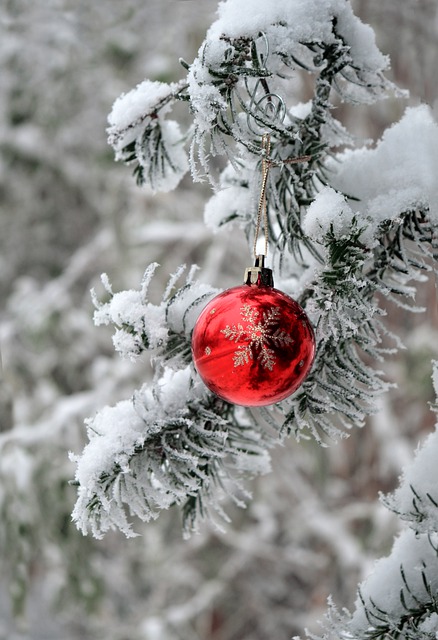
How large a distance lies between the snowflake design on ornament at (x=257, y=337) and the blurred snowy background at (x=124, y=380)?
1321 millimetres

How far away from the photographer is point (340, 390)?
0.71 metres

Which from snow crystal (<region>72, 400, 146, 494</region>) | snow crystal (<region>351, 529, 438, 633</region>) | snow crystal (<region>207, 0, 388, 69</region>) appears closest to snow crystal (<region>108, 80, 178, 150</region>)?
snow crystal (<region>207, 0, 388, 69</region>)

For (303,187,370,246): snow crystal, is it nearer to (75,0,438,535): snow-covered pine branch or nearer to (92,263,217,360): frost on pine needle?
(75,0,438,535): snow-covered pine branch

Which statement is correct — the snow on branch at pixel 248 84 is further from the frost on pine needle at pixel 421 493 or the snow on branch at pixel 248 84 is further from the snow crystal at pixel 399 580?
the snow crystal at pixel 399 580

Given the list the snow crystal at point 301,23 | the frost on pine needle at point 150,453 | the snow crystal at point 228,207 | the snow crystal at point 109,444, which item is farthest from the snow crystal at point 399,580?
the snow crystal at point 301,23

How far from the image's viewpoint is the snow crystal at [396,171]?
0.69 meters

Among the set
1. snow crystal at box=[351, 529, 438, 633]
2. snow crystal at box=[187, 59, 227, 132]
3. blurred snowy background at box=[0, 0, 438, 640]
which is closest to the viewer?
snow crystal at box=[187, 59, 227, 132]

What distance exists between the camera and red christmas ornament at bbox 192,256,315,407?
2.06 feet

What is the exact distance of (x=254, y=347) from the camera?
2.06ft

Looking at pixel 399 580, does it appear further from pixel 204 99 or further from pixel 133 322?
pixel 204 99

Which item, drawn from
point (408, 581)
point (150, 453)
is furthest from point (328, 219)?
point (408, 581)

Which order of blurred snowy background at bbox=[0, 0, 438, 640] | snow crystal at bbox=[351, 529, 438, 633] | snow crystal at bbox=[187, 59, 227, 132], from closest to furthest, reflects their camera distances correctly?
snow crystal at bbox=[187, 59, 227, 132]
snow crystal at bbox=[351, 529, 438, 633]
blurred snowy background at bbox=[0, 0, 438, 640]

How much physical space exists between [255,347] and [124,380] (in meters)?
2.05

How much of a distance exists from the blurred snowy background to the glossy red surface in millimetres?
1308
